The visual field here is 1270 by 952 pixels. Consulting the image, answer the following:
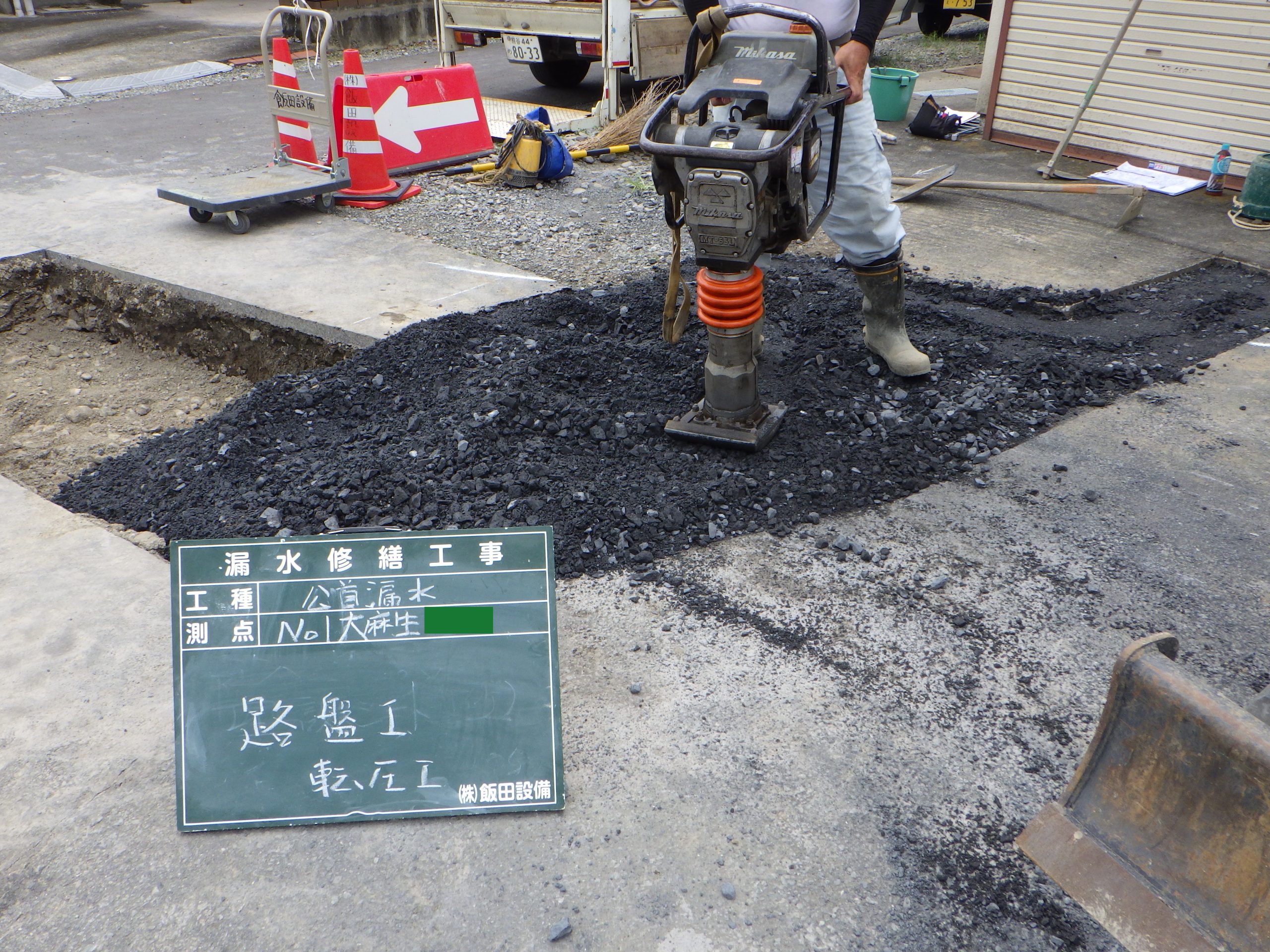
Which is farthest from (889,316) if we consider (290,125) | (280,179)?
(290,125)

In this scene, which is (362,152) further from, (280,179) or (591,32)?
(591,32)

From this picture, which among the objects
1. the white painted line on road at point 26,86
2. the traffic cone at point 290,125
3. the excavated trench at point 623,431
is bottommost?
the excavated trench at point 623,431

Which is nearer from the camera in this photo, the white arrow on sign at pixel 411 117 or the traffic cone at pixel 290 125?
the traffic cone at pixel 290 125

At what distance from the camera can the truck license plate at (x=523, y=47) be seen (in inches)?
328

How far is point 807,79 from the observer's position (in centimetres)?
276

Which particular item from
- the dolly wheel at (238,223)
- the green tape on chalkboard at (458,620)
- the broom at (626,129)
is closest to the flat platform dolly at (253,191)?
the dolly wheel at (238,223)

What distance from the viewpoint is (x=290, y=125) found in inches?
264

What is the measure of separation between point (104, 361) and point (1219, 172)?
7125 millimetres

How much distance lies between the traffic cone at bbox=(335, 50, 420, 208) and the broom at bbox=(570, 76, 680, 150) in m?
1.85

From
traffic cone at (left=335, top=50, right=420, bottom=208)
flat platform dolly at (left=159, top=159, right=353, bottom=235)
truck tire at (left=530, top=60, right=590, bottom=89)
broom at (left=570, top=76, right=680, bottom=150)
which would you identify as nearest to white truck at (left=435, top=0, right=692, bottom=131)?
broom at (left=570, top=76, right=680, bottom=150)

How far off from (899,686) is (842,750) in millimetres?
283

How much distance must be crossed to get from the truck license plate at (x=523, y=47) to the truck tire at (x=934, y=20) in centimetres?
822

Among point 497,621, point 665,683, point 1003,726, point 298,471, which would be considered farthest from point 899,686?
point 298,471

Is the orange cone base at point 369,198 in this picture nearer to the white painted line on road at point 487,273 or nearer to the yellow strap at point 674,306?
the white painted line on road at point 487,273
